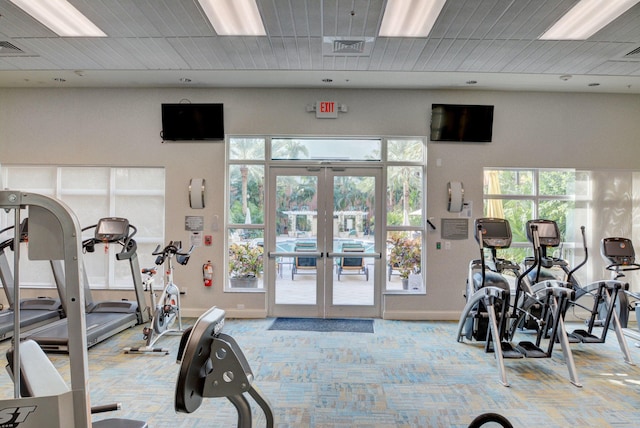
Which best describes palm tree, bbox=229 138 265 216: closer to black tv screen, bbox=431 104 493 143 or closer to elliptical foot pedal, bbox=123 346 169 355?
elliptical foot pedal, bbox=123 346 169 355

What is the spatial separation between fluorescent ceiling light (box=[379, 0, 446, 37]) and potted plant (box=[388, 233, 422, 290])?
2911mm

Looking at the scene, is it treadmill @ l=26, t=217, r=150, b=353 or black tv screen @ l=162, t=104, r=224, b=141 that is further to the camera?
black tv screen @ l=162, t=104, r=224, b=141

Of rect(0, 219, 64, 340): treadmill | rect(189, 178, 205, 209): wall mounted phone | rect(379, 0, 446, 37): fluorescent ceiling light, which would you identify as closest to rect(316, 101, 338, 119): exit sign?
rect(379, 0, 446, 37): fluorescent ceiling light

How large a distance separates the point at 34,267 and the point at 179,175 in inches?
109

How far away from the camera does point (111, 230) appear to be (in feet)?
14.9

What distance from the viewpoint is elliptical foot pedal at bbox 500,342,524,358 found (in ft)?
12.3

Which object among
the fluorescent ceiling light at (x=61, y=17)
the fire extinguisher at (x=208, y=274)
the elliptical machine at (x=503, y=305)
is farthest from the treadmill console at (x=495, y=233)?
the fluorescent ceiling light at (x=61, y=17)

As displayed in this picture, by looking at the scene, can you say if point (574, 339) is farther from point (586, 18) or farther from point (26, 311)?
point (26, 311)

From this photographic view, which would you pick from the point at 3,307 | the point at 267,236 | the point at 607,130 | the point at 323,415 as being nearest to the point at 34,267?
the point at 3,307

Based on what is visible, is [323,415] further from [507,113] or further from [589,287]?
[507,113]

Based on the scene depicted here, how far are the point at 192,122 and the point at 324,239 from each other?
2670 millimetres

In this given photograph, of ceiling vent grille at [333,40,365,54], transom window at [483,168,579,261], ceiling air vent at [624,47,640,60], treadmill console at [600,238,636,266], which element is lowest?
treadmill console at [600,238,636,266]

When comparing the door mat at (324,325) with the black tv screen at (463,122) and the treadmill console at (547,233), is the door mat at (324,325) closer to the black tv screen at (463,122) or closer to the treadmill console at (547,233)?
the treadmill console at (547,233)

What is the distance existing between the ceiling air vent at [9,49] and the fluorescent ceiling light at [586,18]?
5.78 meters
